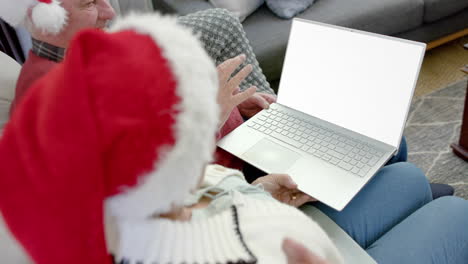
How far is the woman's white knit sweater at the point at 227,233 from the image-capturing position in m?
0.49

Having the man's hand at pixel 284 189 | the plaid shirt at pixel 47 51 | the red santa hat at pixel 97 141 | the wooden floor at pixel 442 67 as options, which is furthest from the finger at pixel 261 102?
the wooden floor at pixel 442 67

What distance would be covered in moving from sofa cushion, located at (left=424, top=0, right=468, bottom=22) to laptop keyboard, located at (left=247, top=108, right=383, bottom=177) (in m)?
1.54

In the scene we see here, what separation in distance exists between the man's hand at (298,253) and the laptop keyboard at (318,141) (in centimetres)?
41

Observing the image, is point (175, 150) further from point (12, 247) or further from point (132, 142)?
point (12, 247)

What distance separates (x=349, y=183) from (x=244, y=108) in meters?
0.49

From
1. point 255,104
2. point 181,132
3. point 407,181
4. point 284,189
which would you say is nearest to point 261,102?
point 255,104

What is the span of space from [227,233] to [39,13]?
0.74 metres

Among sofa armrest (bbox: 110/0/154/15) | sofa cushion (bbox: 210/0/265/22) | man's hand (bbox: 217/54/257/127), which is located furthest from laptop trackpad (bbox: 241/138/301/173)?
sofa armrest (bbox: 110/0/154/15)

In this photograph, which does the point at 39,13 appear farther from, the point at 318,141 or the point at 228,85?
the point at 318,141

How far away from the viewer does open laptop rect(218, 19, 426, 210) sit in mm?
886

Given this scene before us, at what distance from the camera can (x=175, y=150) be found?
428 mm

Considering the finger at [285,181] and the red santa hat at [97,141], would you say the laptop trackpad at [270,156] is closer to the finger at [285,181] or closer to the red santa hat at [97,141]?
the finger at [285,181]

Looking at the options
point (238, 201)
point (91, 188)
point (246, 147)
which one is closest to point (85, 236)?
point (91, 188)

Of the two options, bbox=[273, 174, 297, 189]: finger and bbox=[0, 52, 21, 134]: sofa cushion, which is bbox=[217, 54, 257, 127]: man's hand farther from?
bbox=[0, 52, 21, 134]: sofa cushion
